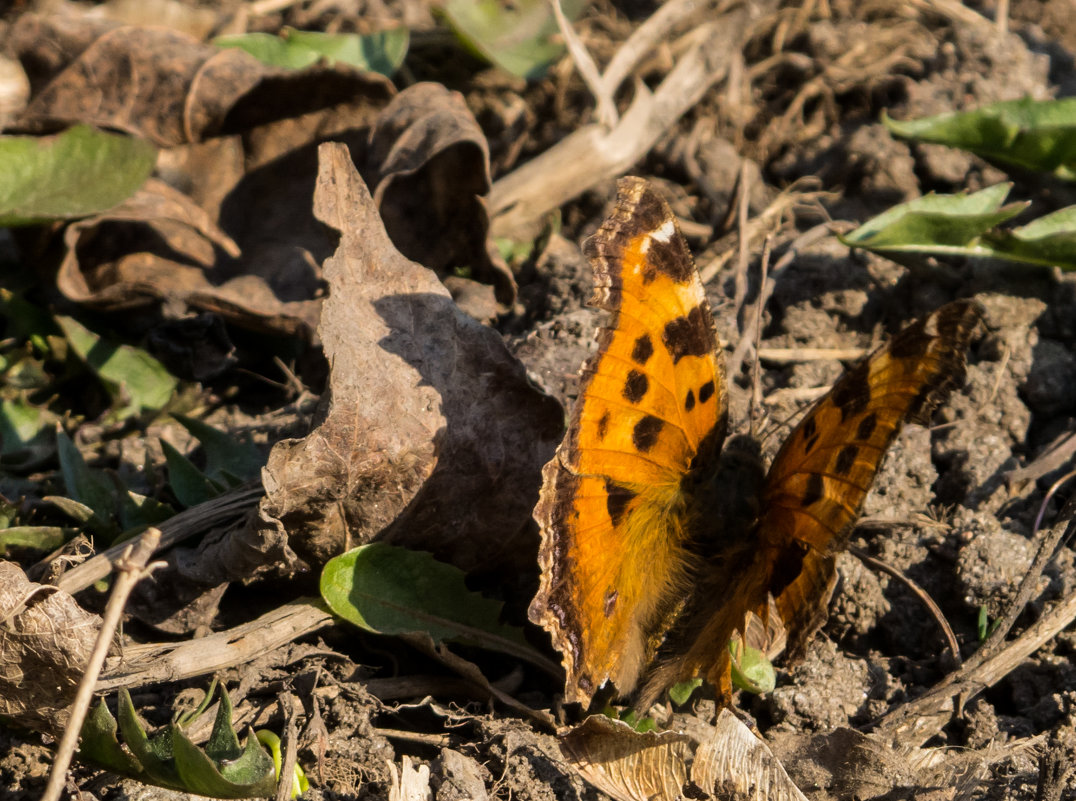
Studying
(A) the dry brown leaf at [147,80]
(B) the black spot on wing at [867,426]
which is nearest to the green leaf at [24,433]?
(A) the dry brown leaf at [147,80]

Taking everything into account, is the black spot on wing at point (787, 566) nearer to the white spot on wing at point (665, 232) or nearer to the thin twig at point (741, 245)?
the white spot on wing at point (665, 232)

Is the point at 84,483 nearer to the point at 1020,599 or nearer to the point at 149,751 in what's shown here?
the point at 149,751

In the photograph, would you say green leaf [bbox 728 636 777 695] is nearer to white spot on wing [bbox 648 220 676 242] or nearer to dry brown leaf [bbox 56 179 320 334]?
white spot on wing [bbox 648 220 676 242]

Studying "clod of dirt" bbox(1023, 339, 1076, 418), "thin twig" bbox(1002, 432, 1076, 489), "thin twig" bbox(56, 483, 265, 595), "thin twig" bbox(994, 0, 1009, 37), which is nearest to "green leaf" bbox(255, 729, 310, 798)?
"thin twig" bbox(56, 483, 265, 595)

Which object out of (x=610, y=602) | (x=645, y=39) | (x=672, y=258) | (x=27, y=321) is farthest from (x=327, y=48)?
(x=610, y=602)

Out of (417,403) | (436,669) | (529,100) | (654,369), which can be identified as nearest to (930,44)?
(529,100)

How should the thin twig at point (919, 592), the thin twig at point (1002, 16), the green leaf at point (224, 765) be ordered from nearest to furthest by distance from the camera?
the green leaf at point (224, 765) < the thin twig at point (919, 592) < the thin twig at point (1002, 16)

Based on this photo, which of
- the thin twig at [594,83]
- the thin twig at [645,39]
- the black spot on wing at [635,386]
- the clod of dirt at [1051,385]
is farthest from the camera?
the thin twig at [645,39]
